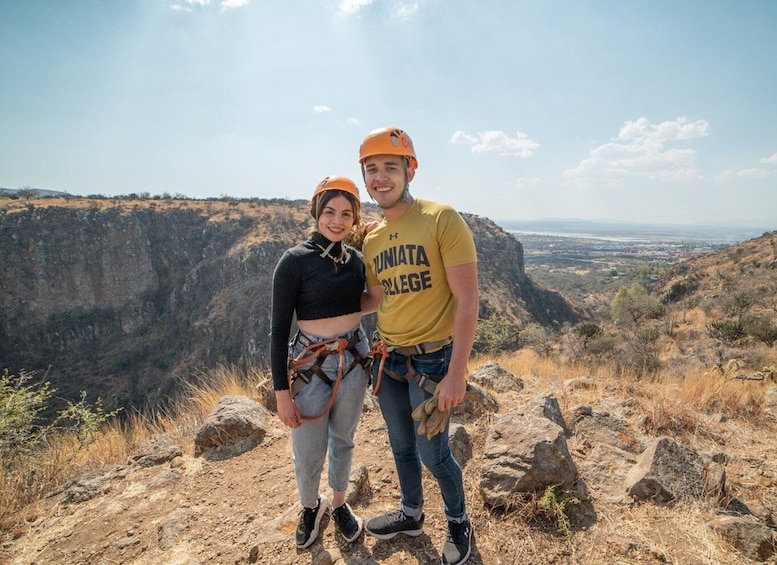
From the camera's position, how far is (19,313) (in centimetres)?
3534

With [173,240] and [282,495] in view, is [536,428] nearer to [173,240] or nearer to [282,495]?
[282,495]

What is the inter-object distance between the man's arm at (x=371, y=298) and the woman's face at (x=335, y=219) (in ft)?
1.25

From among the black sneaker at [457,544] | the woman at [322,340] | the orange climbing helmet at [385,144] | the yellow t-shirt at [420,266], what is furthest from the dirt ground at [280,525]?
the orange climbing helmet at [385,144]

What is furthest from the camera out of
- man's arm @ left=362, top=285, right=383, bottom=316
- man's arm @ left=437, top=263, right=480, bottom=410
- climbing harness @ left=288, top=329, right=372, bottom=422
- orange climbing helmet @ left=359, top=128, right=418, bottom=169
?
man's arm @ left=362, top=285, right=383, bottom=316

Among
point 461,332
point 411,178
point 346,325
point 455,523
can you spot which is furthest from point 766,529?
point 411,178

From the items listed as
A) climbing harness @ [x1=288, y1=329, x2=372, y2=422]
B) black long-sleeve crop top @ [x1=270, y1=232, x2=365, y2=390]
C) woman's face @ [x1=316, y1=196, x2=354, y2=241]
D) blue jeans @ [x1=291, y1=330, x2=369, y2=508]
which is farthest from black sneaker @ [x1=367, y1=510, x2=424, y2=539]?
woman's face @ [x1=316, y1=196, x2=354, y2=241]

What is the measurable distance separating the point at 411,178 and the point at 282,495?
2.75 m

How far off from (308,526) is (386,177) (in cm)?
223

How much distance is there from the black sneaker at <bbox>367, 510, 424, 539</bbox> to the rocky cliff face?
31.6m

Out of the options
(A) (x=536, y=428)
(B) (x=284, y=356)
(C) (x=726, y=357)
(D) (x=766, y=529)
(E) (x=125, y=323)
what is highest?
(B) (x=284, y=356)

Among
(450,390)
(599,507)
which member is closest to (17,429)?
(450,390)

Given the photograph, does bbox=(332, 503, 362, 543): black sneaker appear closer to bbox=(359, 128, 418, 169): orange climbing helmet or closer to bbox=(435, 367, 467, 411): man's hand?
bbox=(435, 367, 467, 411): man's hand

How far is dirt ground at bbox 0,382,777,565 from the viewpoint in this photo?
2.21 metres

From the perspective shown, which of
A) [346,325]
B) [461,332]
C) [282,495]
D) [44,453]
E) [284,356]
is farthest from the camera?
[44,453]
